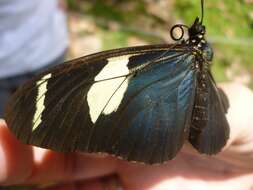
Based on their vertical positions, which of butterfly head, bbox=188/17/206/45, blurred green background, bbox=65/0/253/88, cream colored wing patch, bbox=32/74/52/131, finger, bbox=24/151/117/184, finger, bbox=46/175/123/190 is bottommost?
finger, bbox=46/175/123/190

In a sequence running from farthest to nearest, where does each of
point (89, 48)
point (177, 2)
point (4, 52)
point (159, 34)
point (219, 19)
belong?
point (89, 48) < point (159, 34) < point (4, 52) < point (177, 2) < point (219, 19)

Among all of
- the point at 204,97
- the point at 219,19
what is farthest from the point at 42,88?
the point at 219,19

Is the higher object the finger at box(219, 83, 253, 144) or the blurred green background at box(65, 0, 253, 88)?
the blurred green background at box(65, 0, 253, 88)

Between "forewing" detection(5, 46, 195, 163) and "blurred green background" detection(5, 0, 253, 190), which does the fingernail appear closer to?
"forewing" detection(5, 46, 195, 163)

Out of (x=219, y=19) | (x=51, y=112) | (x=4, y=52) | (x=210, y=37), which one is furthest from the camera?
(x=4, y=52)

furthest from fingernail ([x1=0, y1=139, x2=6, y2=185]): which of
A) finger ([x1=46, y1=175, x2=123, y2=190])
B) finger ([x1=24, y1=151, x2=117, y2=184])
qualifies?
finger ([x1=46, y1=175, x2=123, y2=190])

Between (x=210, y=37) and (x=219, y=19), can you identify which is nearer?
(x=219, y=19)

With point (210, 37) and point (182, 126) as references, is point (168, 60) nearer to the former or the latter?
point (182, 126)
